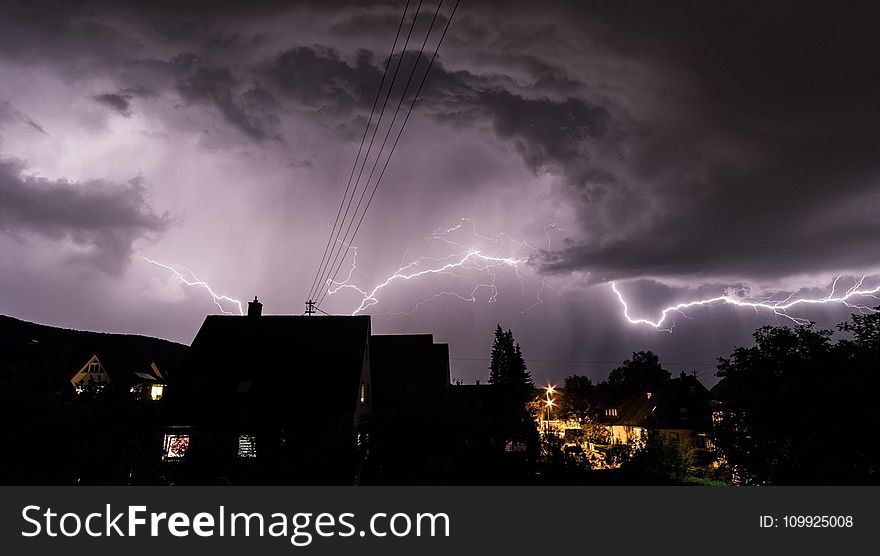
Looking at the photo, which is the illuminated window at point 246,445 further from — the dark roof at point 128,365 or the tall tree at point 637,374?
the tall tree at point 637,374

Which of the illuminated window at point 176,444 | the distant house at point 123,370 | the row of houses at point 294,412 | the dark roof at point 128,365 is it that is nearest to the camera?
the row of houses at point 294,412

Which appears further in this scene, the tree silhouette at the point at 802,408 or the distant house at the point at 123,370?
the distant house at the point at 123,370

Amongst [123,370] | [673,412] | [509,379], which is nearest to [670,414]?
[673,412]

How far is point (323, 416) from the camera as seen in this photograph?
76.2 feet

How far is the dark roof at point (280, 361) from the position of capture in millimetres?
24141

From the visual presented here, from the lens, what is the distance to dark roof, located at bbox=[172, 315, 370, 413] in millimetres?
24141

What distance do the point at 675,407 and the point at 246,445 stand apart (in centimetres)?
4197

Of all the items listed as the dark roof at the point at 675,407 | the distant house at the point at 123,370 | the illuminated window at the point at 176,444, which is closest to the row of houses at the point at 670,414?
the dark roof at the point at 675,407

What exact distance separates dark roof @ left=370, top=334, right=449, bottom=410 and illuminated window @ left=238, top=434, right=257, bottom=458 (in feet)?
37.9

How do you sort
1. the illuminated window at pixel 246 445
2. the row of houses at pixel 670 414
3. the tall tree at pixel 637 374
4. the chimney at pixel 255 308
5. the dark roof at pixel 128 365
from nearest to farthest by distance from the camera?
the illuminated window at pixel 246 445 < the chimney at pixel 255 308 < the row of houses at pixel 670 414 < the dark roof at pixel 128 365 < the tall tree at pixel 637 374

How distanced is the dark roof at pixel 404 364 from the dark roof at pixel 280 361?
Result: 25.7 ft

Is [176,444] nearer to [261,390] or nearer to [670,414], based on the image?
[261,390]

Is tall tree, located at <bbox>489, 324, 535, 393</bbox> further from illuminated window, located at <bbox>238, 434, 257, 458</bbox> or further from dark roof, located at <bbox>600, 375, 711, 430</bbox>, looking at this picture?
illuminated window, located at <bbox>238, 434, 257, 458</bbox>
